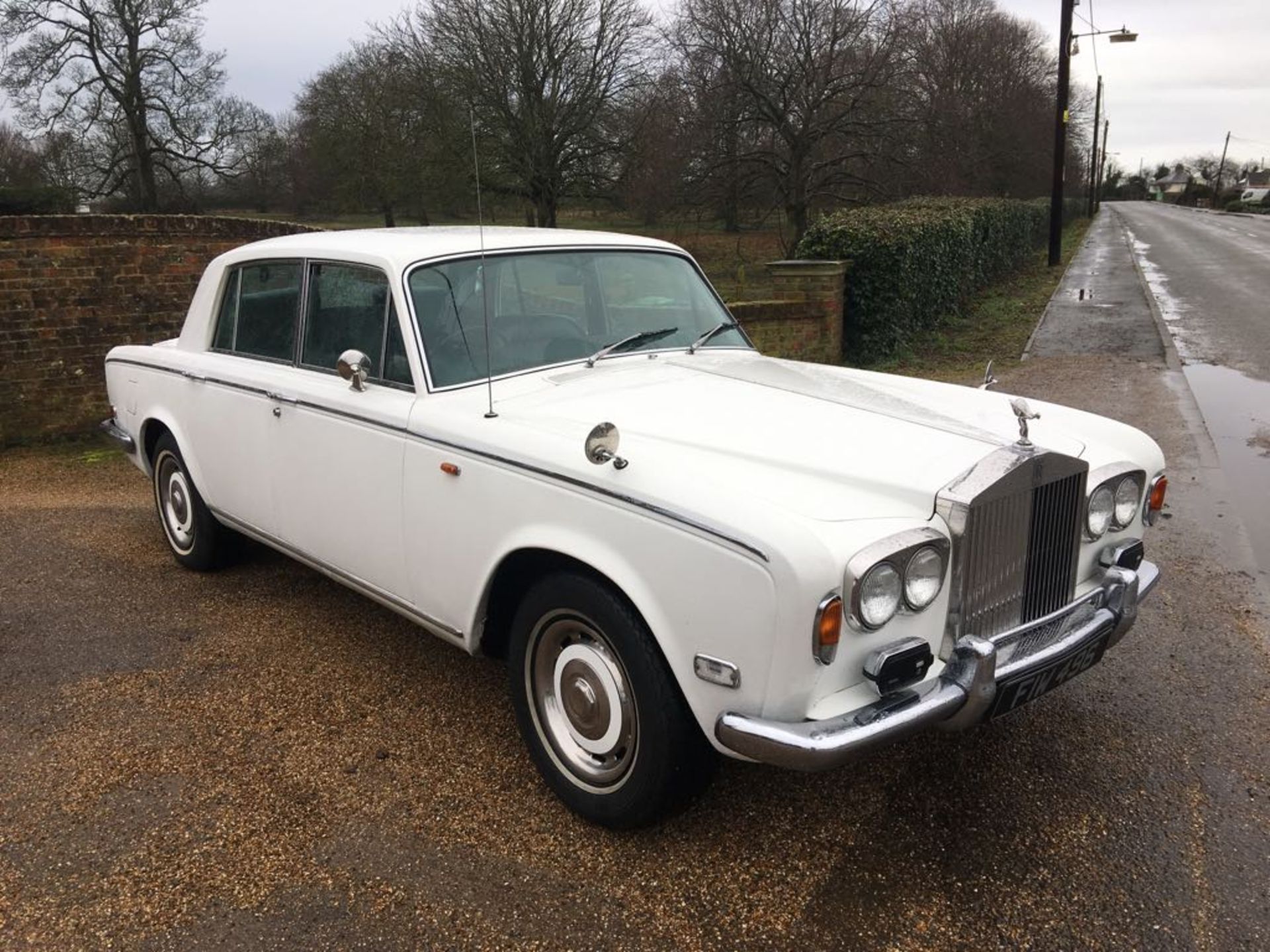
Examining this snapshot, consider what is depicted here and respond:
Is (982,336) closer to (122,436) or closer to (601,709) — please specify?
(122,436)

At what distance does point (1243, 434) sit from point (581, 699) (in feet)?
23.3

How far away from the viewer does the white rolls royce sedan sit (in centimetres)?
230

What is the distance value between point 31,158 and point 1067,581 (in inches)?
1052

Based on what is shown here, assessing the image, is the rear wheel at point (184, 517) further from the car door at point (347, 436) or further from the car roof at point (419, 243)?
the car roof at point (419, 243)

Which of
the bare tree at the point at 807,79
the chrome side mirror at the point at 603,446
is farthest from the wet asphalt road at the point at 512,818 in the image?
the bare tree at the point at 807,79

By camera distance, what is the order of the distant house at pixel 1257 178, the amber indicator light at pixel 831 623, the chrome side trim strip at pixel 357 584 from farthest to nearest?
1. the distant house at pixel 1257 178
2. the chrome side trim strip at pixel 357 584
3. the amber indicator light at pixel 831 623

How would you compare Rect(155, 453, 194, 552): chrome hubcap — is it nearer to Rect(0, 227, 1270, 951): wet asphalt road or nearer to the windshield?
Rect(0, 227, 1270, 951): wet asphalt road

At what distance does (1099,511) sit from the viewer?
298 centimetres

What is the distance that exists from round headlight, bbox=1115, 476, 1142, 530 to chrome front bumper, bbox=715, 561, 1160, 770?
0.18 meters

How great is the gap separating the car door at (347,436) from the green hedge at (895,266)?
25.6 ft

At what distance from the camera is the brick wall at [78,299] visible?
744 centimetres

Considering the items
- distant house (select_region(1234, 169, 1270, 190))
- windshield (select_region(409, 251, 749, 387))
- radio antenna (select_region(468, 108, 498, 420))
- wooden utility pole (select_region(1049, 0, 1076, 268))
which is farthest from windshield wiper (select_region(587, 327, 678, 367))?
distant house (select_region(1234, 169, 1270, 190))

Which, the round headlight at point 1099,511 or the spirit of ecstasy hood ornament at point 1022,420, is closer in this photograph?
the spirit of ecstasy hood ornament at point 1022,420

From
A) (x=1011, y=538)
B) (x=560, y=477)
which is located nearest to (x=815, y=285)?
(x=1011, y=538)
